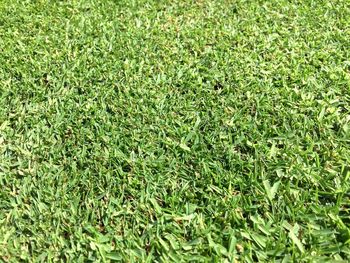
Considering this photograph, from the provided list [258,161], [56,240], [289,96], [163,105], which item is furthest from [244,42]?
[56,240]

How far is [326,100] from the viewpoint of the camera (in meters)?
2.81

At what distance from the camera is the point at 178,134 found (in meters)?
2.67

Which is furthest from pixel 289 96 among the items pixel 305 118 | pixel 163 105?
pixel 163 105

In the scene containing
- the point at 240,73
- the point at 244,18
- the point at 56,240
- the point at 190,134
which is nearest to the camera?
the point at 56,240

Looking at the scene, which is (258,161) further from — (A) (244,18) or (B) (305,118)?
(A) (244,18)

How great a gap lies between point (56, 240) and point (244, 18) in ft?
8.24

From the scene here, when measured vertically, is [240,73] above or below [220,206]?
above

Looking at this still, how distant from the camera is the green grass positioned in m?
2.15

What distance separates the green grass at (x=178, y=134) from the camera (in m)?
2.15

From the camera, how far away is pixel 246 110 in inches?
111

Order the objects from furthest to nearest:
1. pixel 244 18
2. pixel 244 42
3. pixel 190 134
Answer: pixel 244 18 < pixel 244 42 < pixel 190 134

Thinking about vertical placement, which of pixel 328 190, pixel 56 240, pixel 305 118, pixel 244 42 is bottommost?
pixel 56 240

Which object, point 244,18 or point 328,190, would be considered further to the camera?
point 244,18

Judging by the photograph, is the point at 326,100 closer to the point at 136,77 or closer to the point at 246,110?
the point at 246,110
